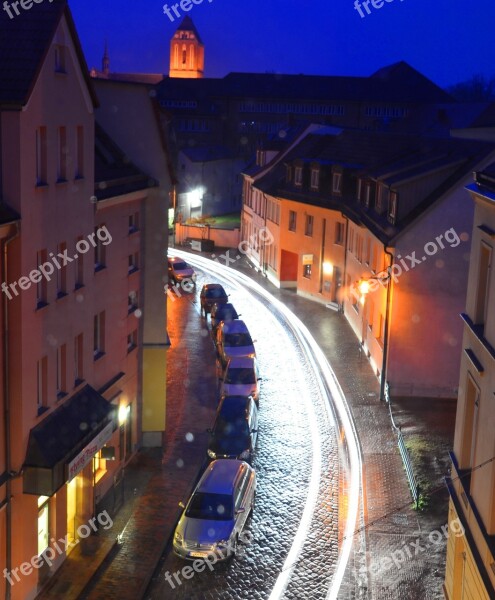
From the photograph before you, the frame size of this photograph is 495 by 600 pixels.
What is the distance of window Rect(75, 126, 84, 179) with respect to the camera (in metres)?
21.8

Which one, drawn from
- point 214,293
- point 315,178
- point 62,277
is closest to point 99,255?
point 62,277

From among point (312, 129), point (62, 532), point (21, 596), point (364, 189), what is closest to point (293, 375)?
point (364, 189)

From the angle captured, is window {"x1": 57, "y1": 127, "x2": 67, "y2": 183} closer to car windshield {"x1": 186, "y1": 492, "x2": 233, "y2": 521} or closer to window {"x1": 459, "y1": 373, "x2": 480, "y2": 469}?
car windshield {"x1": 186, "y1": 492, "x2": 233, "y2": 521}

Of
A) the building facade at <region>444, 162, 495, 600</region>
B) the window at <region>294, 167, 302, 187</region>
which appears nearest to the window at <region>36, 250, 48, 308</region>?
the building facade at <region>444, 162, 495, 600</region>

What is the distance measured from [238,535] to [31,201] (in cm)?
1035

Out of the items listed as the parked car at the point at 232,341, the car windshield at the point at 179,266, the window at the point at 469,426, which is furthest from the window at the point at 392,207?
the car windshield at the point at 179,266

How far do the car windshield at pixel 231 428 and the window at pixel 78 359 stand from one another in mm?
7282

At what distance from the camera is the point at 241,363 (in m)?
36.3

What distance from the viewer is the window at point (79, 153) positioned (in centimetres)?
2177

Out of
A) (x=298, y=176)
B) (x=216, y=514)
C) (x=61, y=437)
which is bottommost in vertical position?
(x=216, y=514)

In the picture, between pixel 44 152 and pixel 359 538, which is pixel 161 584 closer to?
pixel 359 538

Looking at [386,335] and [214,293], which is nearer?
[386,335]

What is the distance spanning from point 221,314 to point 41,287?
2620 cm

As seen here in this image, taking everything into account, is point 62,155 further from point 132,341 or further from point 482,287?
point 482,287
